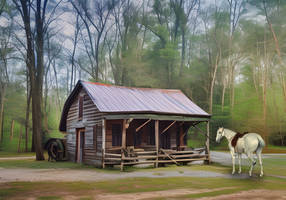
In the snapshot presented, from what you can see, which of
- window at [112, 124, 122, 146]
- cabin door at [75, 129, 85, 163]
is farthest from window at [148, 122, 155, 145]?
cabin door at [75, 129, 85, 163]

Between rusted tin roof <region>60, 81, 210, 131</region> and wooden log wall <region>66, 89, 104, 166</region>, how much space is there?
75cm

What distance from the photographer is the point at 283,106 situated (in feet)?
140

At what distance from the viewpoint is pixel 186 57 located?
1955 inches

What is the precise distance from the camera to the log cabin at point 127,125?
1758 cm

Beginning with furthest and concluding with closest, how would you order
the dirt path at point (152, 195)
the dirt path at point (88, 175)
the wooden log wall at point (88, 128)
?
the wooden log wall at point (88, 128) < the dirt path at point (88, 175) < the dirt path at point (152, 195)

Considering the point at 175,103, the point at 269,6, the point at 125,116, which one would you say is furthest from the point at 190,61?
the point at 125,116

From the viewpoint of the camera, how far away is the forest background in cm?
4109

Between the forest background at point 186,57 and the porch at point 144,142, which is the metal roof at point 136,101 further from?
the forest background at point 186,57

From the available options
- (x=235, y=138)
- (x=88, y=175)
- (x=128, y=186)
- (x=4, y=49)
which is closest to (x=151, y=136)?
(x=88, y=175)

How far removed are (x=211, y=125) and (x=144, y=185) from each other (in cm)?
3084

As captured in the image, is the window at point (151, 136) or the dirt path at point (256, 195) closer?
the dirt path at point (256, 195)

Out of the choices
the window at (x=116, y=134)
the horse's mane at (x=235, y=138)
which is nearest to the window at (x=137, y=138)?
the window at (x=116, y=134)

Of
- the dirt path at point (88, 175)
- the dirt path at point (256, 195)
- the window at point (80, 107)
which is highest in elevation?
the window at point (80, 107)

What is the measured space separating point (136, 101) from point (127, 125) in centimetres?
329
